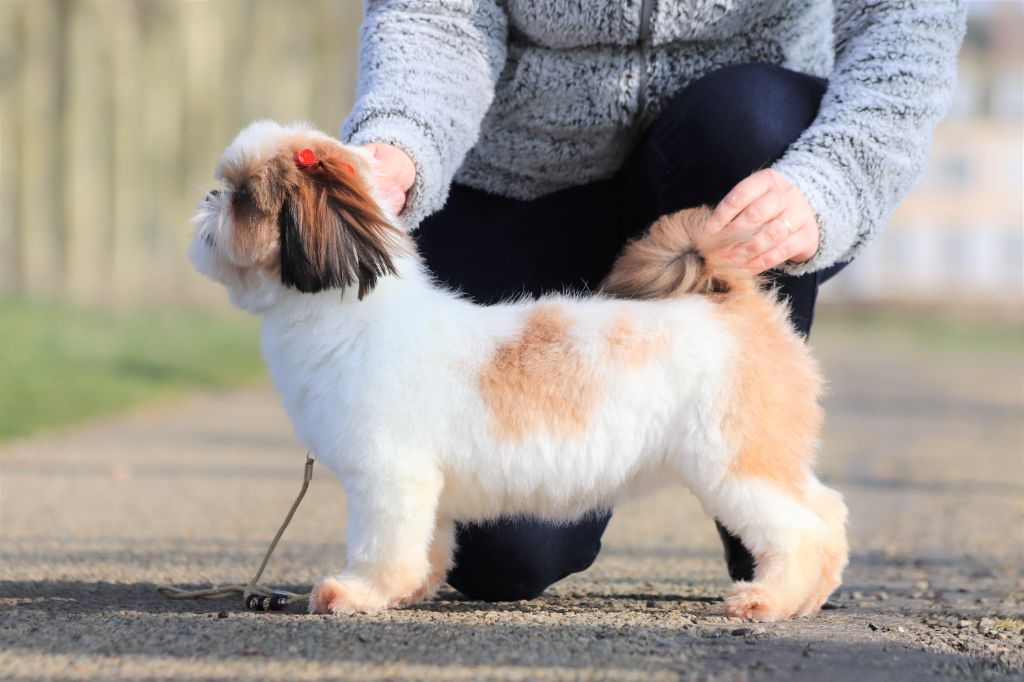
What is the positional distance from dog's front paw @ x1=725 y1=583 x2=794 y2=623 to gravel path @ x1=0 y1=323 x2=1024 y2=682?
0.05 m

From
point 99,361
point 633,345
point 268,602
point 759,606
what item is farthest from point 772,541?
point 99,361

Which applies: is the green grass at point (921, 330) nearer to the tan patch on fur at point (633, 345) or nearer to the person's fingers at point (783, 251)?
the person's fingers at point (783, 251)

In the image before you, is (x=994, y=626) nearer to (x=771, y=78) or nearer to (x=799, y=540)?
(x=799, y=540)

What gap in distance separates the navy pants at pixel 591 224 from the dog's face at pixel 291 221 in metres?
0.93

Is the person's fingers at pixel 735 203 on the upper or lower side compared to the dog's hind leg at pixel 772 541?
upper

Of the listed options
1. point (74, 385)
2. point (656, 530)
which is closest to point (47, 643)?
point (656, 530)

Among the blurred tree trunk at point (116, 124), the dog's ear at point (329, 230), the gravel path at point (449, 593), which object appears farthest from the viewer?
the blurred tree trunk at point (116, 124)

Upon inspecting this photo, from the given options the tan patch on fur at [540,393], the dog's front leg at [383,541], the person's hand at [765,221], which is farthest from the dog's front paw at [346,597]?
the person's hand at [765,221]

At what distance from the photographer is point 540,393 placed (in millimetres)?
2975

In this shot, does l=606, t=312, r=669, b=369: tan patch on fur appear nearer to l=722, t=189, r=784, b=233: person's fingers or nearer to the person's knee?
l=722, t=189, r=784, b=233: person's fingers

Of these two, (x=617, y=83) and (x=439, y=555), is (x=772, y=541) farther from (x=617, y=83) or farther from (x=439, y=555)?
(x=617, y=83)

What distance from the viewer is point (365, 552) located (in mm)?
3004

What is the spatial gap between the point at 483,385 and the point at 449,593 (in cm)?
117

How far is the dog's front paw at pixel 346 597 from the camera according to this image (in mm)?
3021
